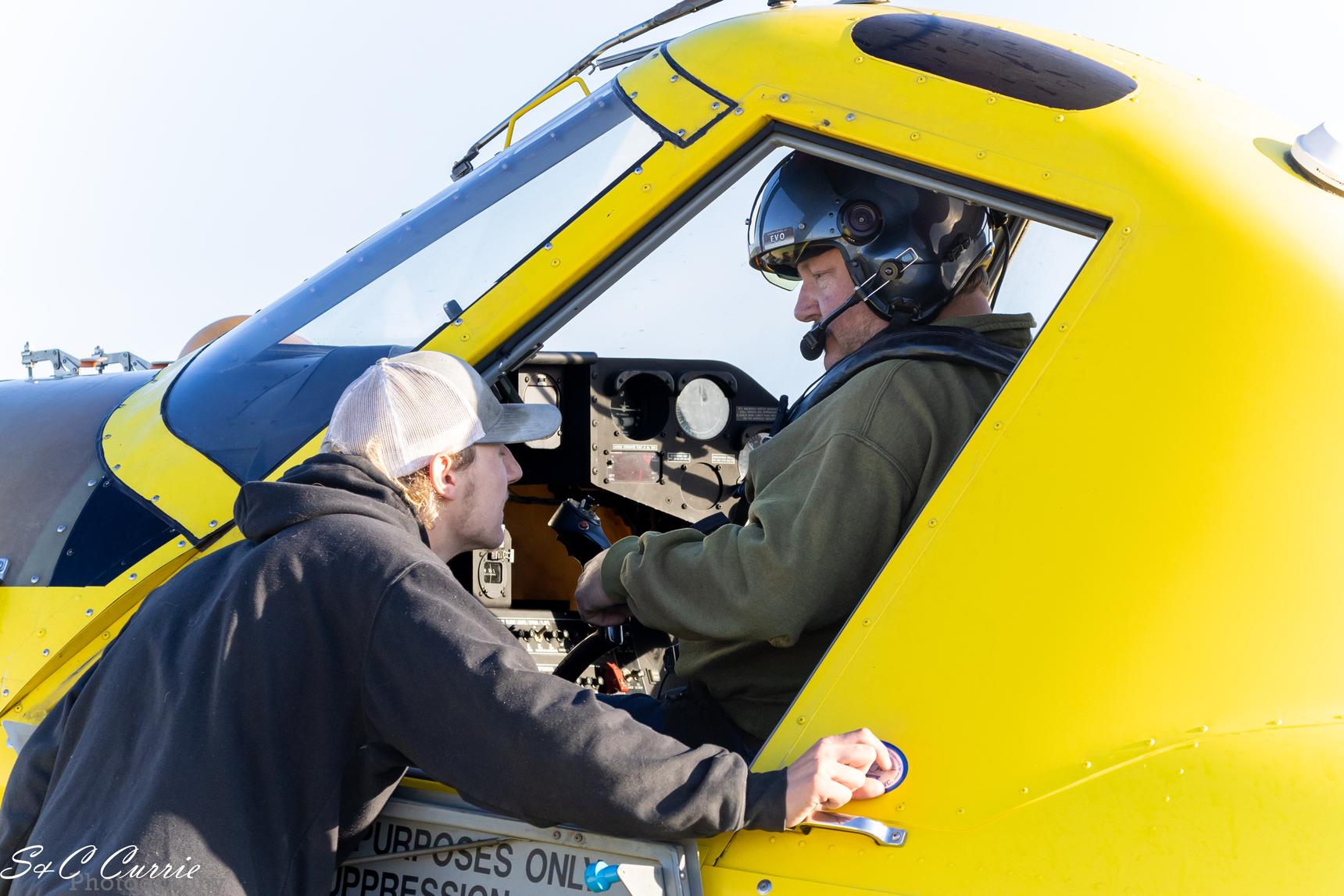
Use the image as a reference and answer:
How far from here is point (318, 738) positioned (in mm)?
1835

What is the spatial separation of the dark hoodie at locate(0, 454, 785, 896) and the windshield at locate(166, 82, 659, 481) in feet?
1.90

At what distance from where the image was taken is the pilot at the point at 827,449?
2078mm

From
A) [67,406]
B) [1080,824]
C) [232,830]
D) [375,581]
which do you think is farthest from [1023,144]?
[67,406]

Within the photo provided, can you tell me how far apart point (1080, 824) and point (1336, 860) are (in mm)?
344

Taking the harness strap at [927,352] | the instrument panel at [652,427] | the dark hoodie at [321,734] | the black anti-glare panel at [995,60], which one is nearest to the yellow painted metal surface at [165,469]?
the dark hoodie at [321,734]

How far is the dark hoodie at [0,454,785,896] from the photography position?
1.75m

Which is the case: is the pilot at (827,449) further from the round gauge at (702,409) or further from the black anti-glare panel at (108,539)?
the black anti-glare panel at (108,539)

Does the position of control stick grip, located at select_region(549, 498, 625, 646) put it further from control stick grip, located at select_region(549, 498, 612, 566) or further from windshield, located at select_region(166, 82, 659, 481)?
windshield, located at select_region(166, 82, 659, 481)

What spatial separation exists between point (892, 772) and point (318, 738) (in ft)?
2.88

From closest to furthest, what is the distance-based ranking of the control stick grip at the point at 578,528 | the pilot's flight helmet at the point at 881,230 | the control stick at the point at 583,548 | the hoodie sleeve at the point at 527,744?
the hoodie sleeve at the point at 527,744, the pilot's flight helmet at the point at 881,230, the control stick at the point at 583,548, the control stick grip at the point at 578,528

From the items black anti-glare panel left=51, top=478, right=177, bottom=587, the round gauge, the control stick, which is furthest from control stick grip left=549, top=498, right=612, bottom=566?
black anti-glare panel left=51, top=478, right=177, bottom=587

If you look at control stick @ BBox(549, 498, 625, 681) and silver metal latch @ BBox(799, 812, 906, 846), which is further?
control stick @ BBox(549, 498, 625, 681)

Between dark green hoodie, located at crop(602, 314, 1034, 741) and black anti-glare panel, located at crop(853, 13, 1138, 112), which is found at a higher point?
black anti-glare panel, located at crop(853, 13, 1138, 112)

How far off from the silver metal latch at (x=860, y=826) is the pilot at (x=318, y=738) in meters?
0.03
